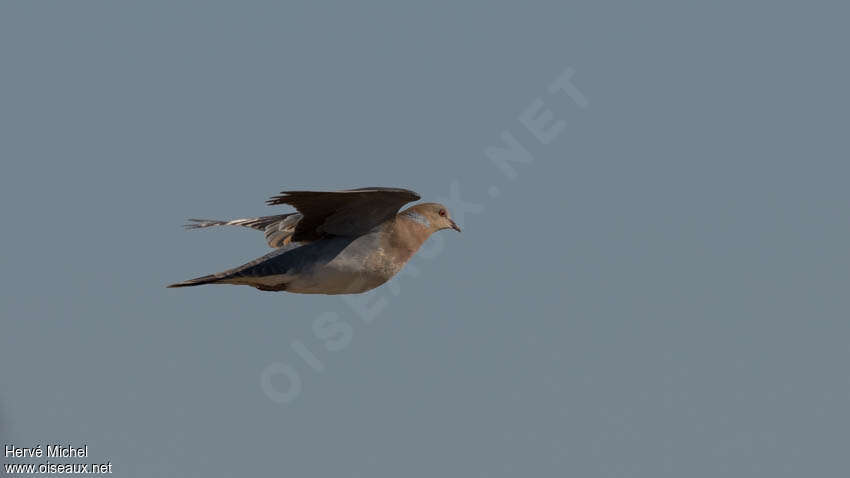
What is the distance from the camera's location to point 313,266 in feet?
55.1

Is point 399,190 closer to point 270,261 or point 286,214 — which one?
point 270,261

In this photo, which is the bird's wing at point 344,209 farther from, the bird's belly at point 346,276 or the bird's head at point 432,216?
the bird's head at point 432,216

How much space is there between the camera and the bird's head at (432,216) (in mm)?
17792

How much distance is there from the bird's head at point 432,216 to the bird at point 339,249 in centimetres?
19

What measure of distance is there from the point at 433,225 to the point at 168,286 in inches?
152

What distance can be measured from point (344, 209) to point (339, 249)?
0.52 metres

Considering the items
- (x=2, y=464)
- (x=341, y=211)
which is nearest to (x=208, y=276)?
(x=341, y=211)

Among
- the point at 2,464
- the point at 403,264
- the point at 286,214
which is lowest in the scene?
the point at 403,264

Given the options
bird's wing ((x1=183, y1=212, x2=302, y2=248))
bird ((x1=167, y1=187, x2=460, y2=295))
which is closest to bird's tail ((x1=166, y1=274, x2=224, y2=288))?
bird ((x1=167, y1=187, x2=460, y2=295))

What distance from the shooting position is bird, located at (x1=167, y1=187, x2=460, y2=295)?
16.5m

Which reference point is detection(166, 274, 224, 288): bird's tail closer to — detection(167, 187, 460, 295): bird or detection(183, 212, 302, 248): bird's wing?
detection(167, 187, 460, 295): bird

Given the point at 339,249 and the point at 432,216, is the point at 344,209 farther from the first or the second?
the point at 432,216

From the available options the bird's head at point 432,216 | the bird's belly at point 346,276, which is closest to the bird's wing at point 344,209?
the bird's belly at point 346,276

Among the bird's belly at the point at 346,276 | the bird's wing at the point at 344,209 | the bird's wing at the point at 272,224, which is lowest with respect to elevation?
the bird's belly at the point at 346,276
